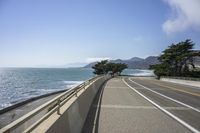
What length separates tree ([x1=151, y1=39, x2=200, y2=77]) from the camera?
8156cm

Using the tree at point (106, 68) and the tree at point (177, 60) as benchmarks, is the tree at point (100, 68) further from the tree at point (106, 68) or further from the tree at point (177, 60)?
the tree at point (177, 60)

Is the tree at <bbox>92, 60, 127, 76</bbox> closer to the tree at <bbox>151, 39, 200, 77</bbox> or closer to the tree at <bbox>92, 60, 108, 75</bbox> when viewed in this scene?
the tree at <bbox>92, 60, 108, 75</bbox>

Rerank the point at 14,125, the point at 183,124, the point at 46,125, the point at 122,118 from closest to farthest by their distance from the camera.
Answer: the point at 14,125 < the point at 46,125 < the point at 183,124 < the point at 122,118

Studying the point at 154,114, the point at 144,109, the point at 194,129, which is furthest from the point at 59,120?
the point at 144,109

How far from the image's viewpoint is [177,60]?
8431 centimetres

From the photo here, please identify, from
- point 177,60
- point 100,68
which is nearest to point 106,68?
point 100,68

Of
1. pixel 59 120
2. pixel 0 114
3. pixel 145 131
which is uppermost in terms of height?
pixel 59 120

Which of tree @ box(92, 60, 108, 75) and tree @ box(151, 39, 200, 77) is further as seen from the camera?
tree @ box(92, 60, 108, 75)

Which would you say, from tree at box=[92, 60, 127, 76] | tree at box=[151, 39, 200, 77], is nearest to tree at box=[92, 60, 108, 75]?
tree at box=[92, 60, 127, 76]

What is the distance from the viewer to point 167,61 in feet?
301

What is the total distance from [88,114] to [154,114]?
2676 mm

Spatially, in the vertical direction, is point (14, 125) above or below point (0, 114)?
above

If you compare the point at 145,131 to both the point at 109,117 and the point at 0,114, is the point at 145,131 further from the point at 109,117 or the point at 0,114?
the point at 0,114

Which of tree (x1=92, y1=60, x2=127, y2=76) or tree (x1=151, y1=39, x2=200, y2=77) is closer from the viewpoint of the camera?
tree (x1=151, y1=39, x2=200, y2=77)
